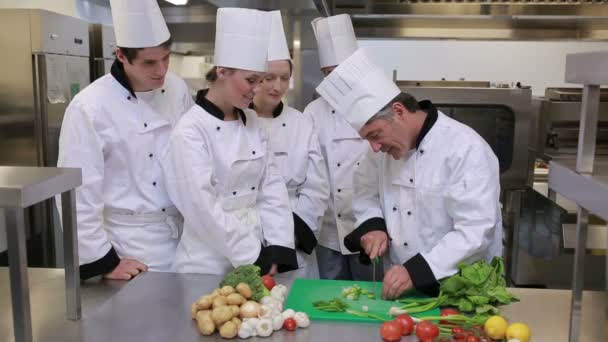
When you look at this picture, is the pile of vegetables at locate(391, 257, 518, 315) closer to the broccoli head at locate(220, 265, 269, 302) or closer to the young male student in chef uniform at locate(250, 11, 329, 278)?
the broccoli head at locate(220, 265, 269, 302)

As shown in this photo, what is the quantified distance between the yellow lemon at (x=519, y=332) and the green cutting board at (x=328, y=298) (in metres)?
0.17

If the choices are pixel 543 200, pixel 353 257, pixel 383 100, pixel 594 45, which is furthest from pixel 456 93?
pixel 594 45

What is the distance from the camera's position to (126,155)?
1549 mm

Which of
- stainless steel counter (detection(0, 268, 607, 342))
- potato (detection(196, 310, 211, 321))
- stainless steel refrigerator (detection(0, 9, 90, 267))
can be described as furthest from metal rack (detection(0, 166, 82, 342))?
stainless steel refrigerator (detection(0, 9, 90, 267))

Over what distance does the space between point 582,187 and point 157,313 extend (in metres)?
0.87

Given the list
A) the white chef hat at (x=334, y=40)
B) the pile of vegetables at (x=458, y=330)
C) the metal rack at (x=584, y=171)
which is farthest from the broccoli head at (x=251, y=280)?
the white chef hat at (x=334, y=40)

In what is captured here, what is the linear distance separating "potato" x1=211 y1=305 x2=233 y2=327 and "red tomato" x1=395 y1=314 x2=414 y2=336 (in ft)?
1.09

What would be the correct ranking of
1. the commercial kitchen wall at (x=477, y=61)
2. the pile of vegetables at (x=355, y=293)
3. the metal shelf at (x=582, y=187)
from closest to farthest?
the metal shelf at (x=582, y=187) < the pile of vegetables at (x=355, y=293) < the commercial kitchen wall at (x=477, y=61)

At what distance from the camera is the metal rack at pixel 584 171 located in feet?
2.97

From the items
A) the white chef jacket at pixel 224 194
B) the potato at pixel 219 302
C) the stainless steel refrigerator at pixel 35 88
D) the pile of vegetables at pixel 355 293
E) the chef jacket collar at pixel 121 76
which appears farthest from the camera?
the stainless steel refrigerator at pixel 35 88

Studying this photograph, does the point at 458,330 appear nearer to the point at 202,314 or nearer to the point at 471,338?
the point at 471,338

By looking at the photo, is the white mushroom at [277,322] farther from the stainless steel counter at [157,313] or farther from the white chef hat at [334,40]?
the white chef hat at [334,40]

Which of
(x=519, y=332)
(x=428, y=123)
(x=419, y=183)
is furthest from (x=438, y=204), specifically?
(x=519, y=332)

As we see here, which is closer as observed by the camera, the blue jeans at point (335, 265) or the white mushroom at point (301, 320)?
the white mushroom at point (301, 320)
